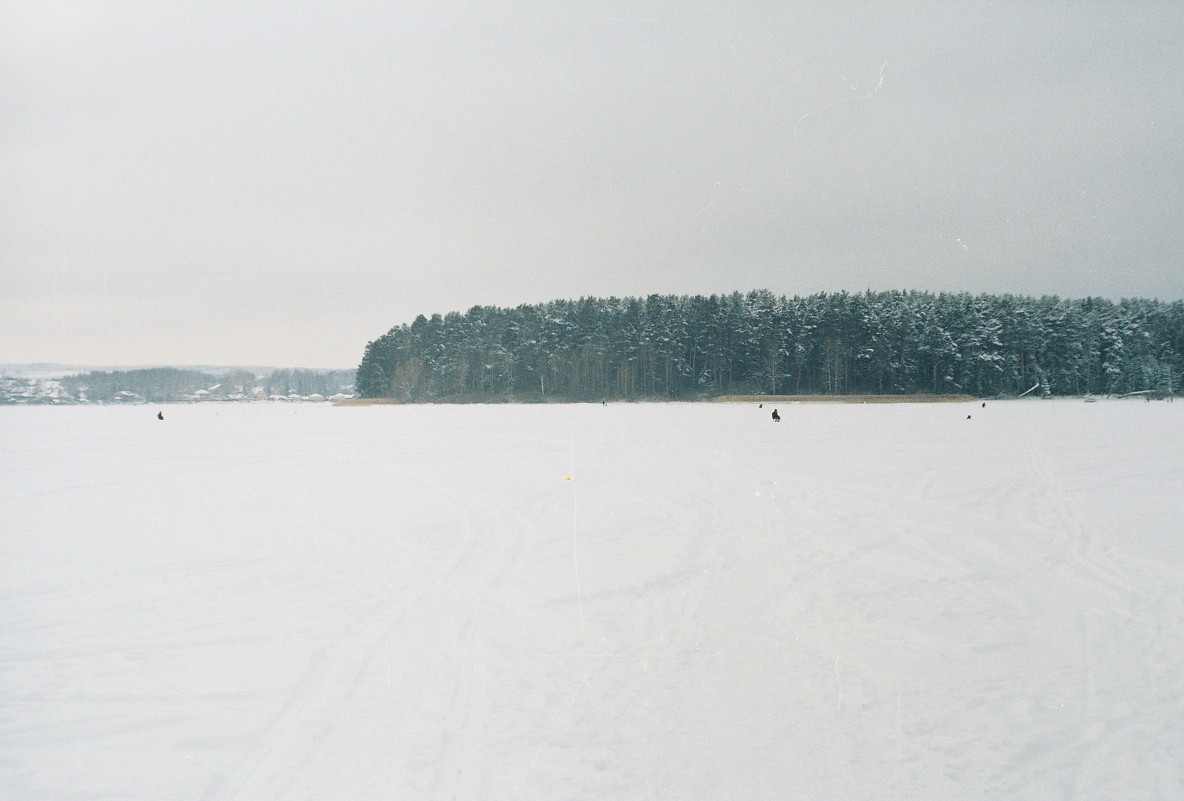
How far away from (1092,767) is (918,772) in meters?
0.96

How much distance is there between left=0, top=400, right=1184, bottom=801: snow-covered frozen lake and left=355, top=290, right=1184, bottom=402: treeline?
273 ft

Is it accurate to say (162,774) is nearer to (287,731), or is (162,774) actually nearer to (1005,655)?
(287,731)

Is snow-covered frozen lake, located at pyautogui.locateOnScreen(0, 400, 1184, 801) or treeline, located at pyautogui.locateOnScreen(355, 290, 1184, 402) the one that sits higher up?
treeline, located at pyautogui.locateOnScreen(355, 290, 1184, 402)

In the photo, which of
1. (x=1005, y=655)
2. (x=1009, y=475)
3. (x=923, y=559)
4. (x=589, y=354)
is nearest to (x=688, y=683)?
(x=1005, y=655)

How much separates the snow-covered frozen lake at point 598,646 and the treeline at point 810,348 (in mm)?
83314

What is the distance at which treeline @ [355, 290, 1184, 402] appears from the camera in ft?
294

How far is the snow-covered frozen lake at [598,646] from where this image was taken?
164 inches

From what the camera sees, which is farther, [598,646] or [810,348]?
[810,348]

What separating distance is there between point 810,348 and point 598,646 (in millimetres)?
94299

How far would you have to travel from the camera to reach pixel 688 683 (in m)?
5.23

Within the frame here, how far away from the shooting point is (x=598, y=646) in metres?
6.02

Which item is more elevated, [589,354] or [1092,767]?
[589,354]

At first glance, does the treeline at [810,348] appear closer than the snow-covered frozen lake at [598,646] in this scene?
No

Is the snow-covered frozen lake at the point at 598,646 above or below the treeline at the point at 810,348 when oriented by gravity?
below
